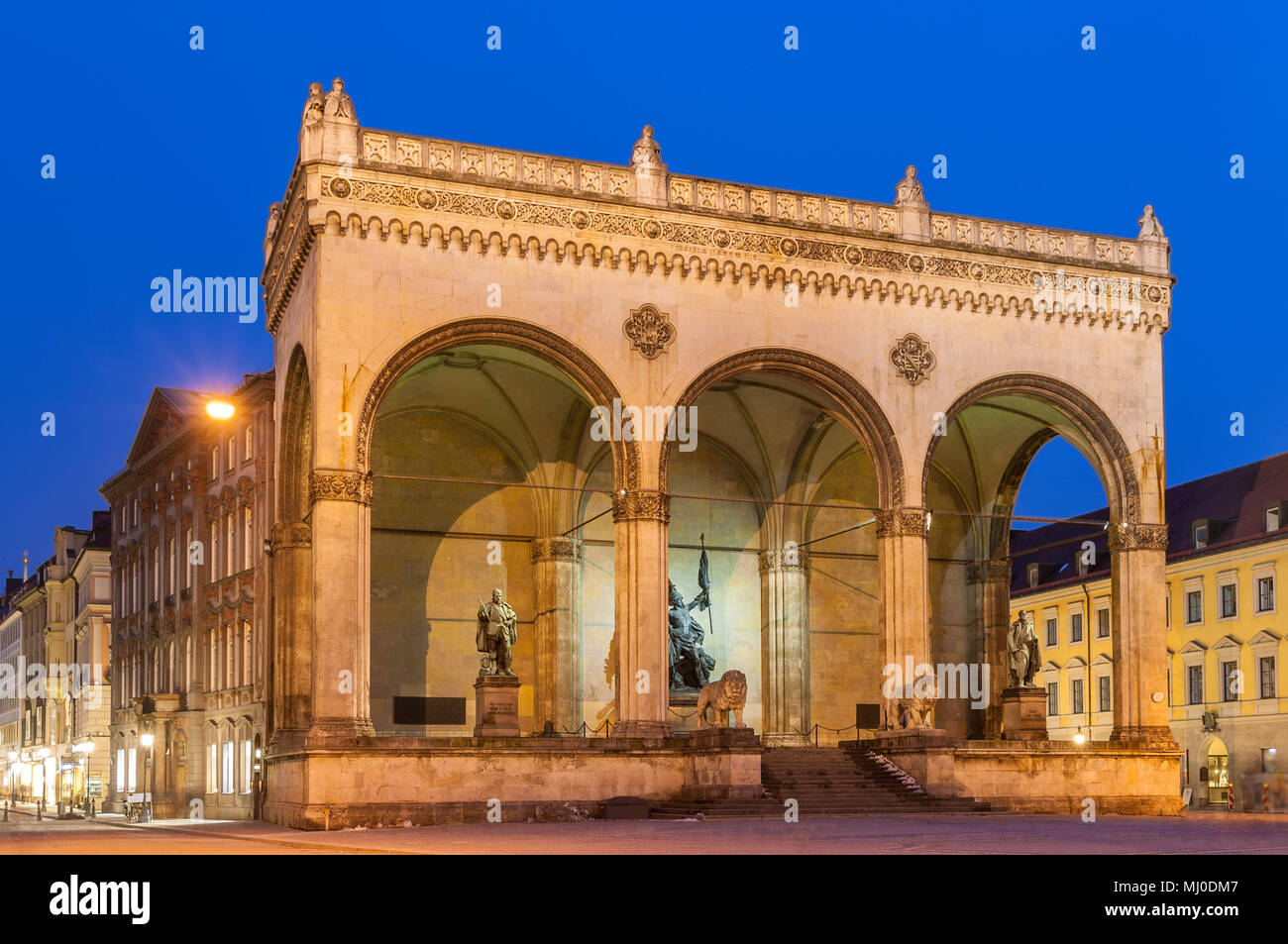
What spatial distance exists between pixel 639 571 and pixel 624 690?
236 centimetres

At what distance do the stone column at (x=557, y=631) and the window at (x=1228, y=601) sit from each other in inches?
1003

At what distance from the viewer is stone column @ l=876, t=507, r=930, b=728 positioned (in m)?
32.4

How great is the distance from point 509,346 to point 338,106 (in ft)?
18.4

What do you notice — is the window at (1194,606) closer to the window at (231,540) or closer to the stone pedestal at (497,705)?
the stone pedestal at (497,705)

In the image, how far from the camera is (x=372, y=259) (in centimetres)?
2908

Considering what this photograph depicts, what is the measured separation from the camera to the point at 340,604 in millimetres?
28125

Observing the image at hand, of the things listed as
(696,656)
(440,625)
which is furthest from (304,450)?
(696,656)

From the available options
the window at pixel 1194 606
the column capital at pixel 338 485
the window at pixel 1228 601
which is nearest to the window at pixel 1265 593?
the window at pixel 1228 601

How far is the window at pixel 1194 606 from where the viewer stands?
176ft

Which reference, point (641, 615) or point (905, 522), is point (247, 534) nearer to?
point (641, 615)

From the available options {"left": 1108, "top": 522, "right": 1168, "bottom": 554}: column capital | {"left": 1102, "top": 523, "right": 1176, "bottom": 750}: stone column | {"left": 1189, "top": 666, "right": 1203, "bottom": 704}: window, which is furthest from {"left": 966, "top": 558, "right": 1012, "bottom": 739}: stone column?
{"left": 1189, "top": 666, "right": 1203, "bottom": 704}: window

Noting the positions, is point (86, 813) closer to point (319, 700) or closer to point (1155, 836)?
point (319, 700)

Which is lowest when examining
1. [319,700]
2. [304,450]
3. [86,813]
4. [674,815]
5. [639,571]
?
[86,813]

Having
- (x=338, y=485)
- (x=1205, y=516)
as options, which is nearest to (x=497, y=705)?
(x=338, y=485)
